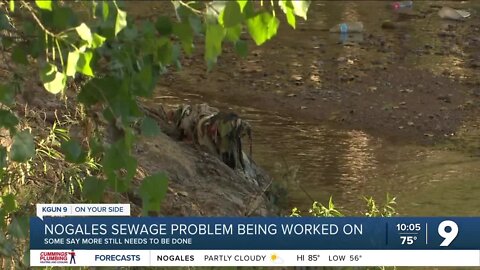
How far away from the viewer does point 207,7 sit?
2.45 meters

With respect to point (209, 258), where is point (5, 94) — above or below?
above

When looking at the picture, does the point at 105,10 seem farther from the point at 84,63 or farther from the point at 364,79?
the point at 364,79

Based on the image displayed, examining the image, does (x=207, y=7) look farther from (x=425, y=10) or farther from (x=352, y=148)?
(x=425, y=10)

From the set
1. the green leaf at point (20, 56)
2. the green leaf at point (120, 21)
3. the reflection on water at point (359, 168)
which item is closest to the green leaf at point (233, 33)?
the green leaf at point (120, 21)

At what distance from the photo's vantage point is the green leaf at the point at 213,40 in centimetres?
248

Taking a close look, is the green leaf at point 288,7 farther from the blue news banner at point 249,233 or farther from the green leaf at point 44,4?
the blue news banner at point 249,233

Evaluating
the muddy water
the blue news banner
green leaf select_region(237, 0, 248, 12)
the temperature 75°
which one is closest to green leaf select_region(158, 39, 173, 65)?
green leaf select_region(237, 0, 248, 12)

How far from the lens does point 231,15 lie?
238 cm

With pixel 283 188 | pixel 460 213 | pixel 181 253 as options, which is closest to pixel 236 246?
pixel 181 253

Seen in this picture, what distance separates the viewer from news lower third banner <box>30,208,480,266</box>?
13.2ft

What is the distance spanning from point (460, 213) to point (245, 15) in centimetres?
426

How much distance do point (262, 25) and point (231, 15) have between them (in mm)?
137

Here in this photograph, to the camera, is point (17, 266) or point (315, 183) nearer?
point (17, 266)

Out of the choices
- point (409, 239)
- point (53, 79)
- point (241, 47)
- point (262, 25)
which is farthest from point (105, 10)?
point (409, 239)
